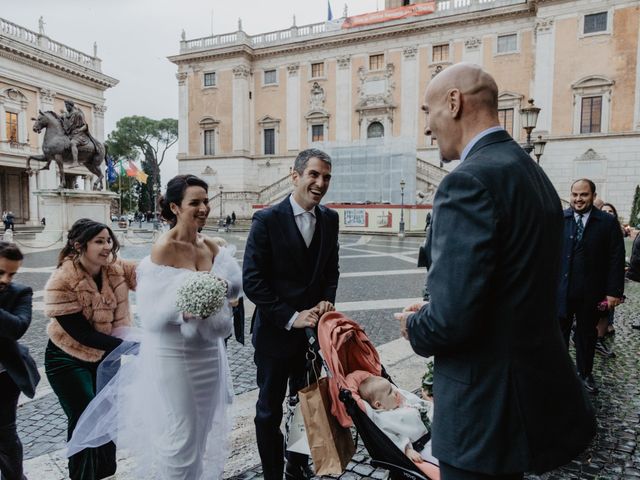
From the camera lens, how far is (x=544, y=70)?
89.4 ft

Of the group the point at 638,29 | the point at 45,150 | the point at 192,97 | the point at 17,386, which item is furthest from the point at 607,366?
the point at 192,97

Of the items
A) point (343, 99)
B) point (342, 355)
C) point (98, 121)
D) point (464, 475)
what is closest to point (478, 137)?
point (464, 475)

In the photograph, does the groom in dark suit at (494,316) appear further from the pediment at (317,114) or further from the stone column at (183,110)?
the stone column at (183,110)

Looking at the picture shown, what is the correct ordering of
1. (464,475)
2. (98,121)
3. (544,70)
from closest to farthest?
(464,475)
(544,70)
(98,121)

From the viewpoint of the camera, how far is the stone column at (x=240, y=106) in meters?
35.1

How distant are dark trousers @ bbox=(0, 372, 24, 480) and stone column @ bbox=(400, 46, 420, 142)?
30505 mm

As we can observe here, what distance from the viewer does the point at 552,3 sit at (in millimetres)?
26312

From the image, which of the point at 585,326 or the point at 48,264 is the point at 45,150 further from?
the point at 585,326

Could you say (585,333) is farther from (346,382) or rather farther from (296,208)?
(296,208)

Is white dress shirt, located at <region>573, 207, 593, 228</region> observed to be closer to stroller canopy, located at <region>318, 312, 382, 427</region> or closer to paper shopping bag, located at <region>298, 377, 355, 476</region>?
stroller canopy, located at <region>318, 312, 382, 427</region>

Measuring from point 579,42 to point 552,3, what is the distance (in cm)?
278

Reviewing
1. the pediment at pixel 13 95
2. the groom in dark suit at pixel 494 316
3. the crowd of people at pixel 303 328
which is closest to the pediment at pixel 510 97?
the crowd of people at pixel 303 328

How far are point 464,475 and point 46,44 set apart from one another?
Answer: 40329 millimetres

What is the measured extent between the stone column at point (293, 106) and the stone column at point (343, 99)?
10.5ft
